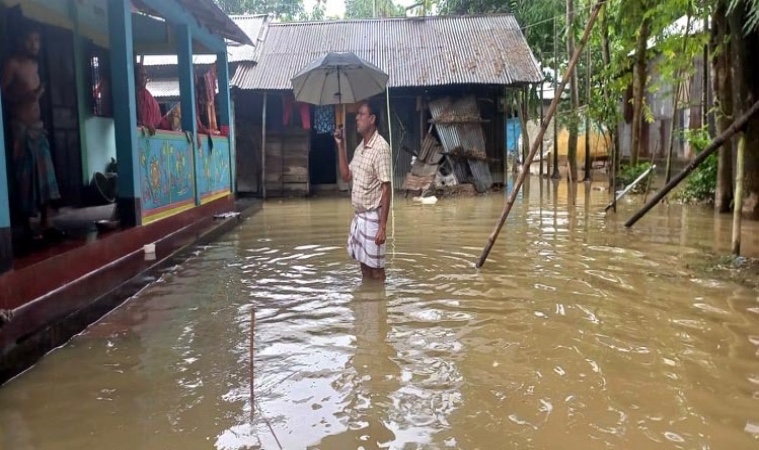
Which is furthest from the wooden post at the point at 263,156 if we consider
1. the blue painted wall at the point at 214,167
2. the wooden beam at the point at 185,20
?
the wooden beam at the point at 185,20

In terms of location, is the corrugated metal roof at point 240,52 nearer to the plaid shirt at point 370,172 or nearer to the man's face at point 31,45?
the man's face at point 31,45

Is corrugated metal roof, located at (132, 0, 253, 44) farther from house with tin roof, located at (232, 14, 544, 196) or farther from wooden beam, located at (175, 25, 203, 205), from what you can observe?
house with tin roof, located at (232, 14, 544, 196)

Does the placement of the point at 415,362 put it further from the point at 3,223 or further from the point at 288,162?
the point at 288,162

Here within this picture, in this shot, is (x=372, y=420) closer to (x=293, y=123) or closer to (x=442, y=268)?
(x=442, y=268)

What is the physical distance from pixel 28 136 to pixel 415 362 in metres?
4.34

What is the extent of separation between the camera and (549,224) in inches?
394

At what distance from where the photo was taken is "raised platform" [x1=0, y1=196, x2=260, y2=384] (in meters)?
3.93

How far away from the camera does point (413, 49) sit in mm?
16984

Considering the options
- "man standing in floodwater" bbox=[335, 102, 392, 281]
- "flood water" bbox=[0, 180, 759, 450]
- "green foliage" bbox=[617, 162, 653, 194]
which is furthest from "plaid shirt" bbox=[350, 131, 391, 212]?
"green foliage" bbox=[617, 162, 653, 194]

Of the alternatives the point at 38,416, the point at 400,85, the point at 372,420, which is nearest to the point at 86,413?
the point at 38,416

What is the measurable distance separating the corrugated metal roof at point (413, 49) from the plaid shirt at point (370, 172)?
9.86 meters

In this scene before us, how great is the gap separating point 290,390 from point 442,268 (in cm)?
357

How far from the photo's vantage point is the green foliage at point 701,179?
11430 mm

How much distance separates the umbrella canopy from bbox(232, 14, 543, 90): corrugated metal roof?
8.03 meters
